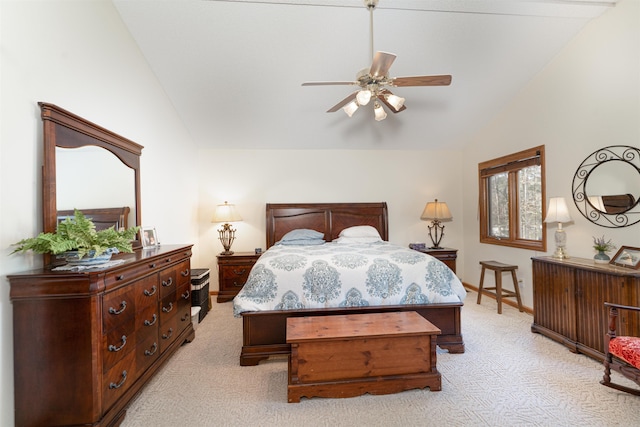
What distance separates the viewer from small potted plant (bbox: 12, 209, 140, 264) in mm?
1652

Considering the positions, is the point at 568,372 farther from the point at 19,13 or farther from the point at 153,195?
the point at 19,13

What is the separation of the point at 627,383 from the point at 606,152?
6.72ft

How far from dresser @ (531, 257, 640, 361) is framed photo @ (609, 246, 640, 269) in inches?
2.9

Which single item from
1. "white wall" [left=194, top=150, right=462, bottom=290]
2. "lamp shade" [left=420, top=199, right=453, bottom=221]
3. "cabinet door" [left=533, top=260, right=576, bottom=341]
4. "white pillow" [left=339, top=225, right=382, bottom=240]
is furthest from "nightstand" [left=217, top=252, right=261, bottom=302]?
"cabinet door" [left=533, top=260, right=576, bottom=341]

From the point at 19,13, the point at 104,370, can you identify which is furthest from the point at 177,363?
the point at 19,13

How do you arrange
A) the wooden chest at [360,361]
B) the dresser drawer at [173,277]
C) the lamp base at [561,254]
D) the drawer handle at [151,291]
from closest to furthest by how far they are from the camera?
the wooden chest at [360,361] → the drawer handle at [151,291] → the dresser drawer at [173,277] → the lamp base at [561,254]

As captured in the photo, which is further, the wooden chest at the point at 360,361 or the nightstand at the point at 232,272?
the nightstand at the point at 232,272

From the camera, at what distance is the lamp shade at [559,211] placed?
3074 mm

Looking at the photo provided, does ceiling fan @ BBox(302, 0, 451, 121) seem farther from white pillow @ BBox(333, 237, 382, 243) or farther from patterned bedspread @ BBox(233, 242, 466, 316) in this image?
white pillow @ BBox(333, 237, 382, 243)

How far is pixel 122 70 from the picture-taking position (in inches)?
112

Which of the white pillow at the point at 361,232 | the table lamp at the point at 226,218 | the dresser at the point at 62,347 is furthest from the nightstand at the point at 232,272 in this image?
the dresser at the point at 62,347

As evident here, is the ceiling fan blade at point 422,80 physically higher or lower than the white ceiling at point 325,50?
lower

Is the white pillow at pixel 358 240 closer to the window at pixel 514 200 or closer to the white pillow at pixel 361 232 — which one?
the white pillow at pixel 361 232

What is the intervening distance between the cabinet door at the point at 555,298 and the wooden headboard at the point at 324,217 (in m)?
2.34
